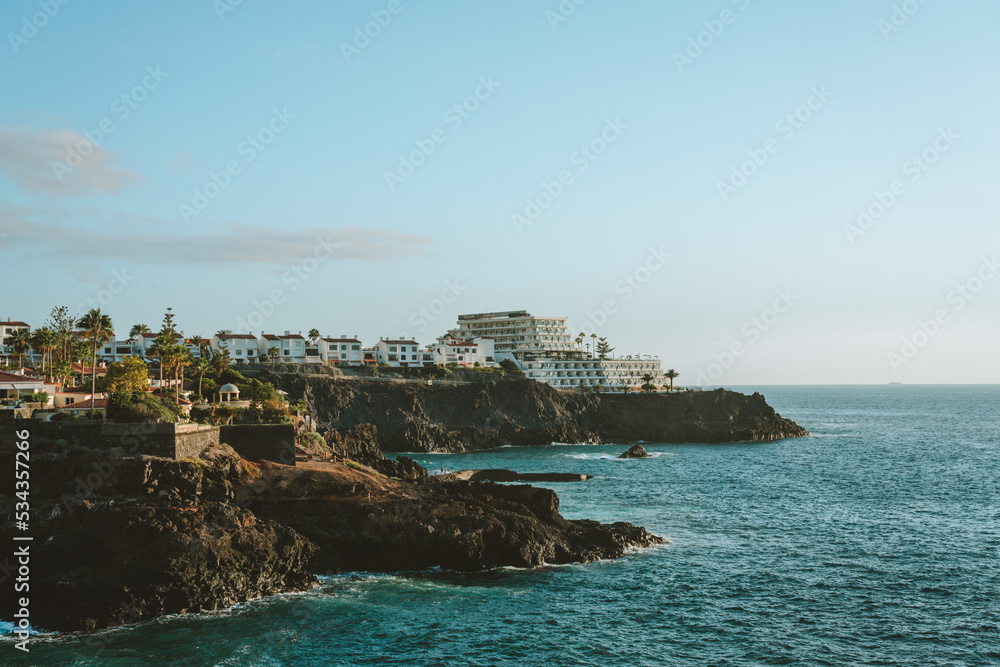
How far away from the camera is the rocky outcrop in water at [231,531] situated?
126 ft

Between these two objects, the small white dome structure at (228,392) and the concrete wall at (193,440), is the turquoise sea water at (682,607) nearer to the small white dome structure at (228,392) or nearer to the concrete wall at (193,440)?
the concrete wall at (193,440)

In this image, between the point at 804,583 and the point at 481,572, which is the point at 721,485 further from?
the point at 481,572

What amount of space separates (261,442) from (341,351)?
107465 mm

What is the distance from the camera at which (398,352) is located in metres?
171

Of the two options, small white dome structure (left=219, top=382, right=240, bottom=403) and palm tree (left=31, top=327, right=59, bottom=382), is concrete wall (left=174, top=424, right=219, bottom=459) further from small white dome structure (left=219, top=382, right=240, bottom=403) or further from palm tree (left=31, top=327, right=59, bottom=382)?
palm tree (left=31, top=327, right=59, bottom=382)

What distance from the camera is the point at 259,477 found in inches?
2068

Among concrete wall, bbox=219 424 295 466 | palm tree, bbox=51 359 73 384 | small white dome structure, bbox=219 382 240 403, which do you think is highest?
palm tree, bbox=51 359 73 384

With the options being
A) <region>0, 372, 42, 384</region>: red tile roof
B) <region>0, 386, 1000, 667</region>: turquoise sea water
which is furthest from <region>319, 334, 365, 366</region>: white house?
<region>0, 386, 1000, 667</region>: turquoise sea water

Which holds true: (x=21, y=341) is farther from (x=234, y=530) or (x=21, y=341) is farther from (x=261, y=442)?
(x=234, y=530)

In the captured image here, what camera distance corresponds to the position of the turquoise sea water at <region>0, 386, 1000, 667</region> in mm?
33125

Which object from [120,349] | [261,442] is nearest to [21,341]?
[261,442]

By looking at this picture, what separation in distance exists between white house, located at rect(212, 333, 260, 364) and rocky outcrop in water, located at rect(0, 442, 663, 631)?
10204cm

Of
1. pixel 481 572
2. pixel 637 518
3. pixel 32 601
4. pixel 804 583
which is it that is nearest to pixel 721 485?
pixel 637 518

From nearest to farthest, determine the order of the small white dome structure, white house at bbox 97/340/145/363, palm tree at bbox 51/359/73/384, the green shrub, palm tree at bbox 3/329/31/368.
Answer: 1. the green shrub
2. the small white dome structure
3. palm tree at bbox 51/359/73/384
4. palm tree at bbox 3/329/31/368
5. white house at bbox 97/340/145/363
